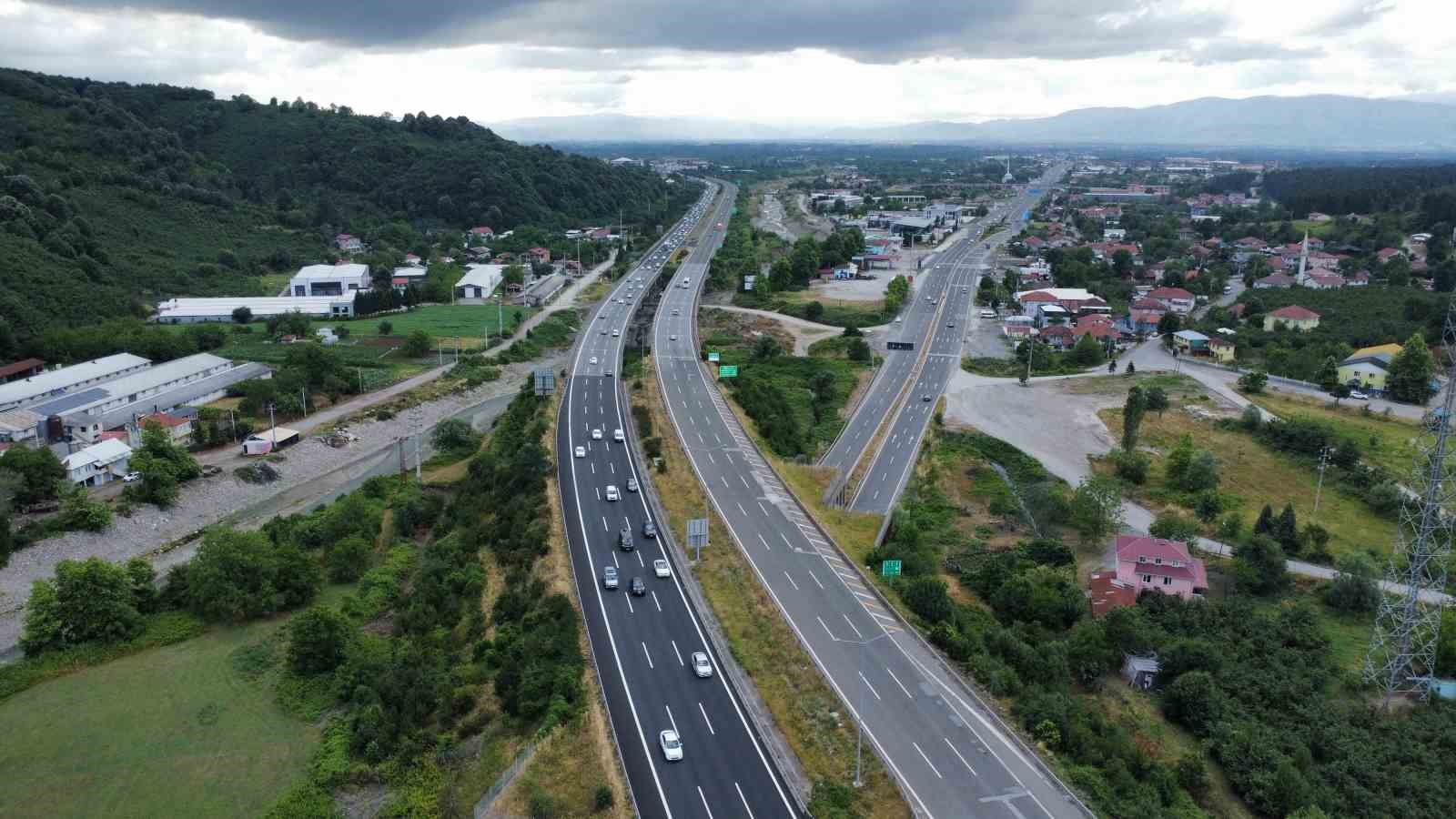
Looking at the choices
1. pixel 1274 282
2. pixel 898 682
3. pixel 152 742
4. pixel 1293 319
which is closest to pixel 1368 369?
pixel 1293 319

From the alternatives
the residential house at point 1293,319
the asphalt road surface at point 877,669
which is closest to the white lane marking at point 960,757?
the asphalt road surface at point 877,669

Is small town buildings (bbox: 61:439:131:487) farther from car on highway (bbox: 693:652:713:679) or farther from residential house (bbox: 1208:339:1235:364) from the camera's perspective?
residential house (bbox: 1208:339:1235:364)

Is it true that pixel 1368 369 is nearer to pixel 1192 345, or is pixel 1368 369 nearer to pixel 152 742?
pixel 1192 345

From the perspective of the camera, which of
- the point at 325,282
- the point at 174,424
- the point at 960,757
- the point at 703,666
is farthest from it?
the point at 325,282

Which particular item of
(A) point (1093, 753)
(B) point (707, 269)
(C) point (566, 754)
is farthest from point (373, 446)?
(B) point (707, 269)

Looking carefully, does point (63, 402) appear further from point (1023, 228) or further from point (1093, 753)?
point (1023, 228)

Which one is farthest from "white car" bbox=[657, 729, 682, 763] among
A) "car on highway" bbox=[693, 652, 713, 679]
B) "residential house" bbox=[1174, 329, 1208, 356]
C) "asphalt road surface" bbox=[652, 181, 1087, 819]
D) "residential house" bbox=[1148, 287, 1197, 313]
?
"residential house" bbox=[1148, 287, 1197, 313]

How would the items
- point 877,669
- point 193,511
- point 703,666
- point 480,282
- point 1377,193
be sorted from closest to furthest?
point 703,666 < point 877,669 < point 193,511 < point 480,282 < point 1377,193
